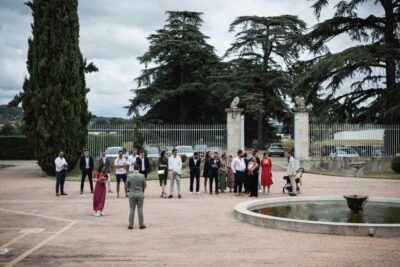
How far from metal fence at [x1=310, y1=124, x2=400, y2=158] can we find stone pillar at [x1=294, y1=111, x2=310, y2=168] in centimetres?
89

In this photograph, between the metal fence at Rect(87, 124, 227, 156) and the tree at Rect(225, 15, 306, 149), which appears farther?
the tree at Rect(225, 15, 306, 149)

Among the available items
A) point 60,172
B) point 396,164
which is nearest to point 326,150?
point 396,164

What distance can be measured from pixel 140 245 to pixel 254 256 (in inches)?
88.7

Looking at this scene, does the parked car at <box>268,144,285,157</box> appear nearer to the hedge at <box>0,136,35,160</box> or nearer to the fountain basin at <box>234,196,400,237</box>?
the hedge at <box>0,136,35,160</box>

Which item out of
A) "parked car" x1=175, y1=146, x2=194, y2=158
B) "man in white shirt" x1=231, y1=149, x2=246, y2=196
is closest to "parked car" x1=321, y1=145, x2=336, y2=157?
"parked car" x1=175, y1=146, x2=194, y2=158

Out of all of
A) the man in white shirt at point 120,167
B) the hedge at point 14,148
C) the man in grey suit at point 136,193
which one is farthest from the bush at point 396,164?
the hedge at point 14,148

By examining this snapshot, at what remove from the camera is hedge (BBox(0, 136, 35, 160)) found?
43.2m

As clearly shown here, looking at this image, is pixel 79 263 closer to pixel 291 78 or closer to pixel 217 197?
pixel 217 197

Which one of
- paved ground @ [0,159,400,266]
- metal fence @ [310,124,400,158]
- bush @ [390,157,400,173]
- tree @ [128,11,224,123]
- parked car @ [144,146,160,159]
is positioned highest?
tree @ [128,11,224,123]

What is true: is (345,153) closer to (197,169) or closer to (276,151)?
(197,169)

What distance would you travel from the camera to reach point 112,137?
95.9ft

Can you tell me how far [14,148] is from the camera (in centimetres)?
4325

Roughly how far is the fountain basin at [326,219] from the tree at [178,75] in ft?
108

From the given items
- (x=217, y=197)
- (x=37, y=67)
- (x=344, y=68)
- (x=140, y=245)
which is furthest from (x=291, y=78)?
(x=140, y=245)
